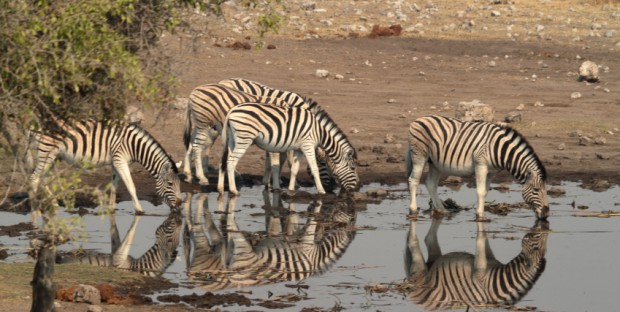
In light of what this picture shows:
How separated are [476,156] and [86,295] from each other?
6817 mm

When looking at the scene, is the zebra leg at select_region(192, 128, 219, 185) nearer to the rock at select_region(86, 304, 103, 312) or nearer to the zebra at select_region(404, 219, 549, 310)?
the zebra at select_region(404, 219, 549, 310)

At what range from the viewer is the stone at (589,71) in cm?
2972

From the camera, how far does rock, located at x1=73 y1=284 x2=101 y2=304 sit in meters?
12.4

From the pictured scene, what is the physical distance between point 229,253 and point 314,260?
41.5 inches

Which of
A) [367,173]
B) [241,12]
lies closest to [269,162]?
[367,173]

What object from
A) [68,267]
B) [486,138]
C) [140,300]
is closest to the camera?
[140,300]

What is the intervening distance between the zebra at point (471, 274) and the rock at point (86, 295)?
3212 mm

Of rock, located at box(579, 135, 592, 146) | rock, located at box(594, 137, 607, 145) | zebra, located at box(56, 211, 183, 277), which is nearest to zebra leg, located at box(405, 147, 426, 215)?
zebra, located at box(56, 211, 183, 277)

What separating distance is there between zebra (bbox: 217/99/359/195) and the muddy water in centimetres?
58

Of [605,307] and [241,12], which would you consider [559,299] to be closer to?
[605,307]

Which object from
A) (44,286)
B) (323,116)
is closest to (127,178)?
(323,116)

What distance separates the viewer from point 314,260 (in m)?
15.1

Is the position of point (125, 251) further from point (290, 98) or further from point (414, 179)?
point (290, 98)

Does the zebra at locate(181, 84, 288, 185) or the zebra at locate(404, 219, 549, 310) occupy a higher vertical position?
the zebra at locate(181, 84, 288, 185)
